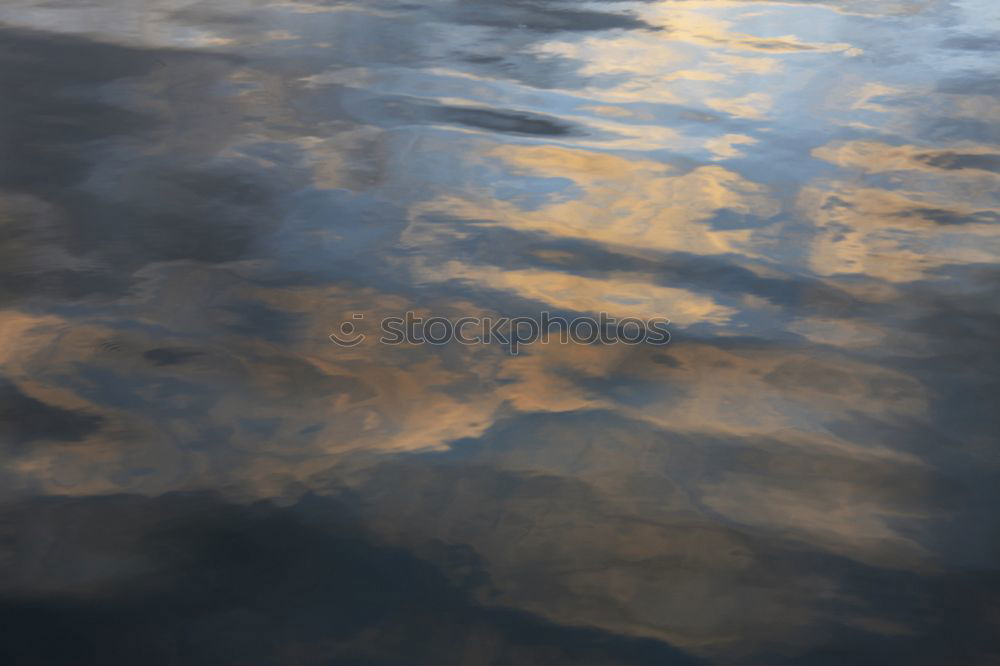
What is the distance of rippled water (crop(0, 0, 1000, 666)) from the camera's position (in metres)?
0.69

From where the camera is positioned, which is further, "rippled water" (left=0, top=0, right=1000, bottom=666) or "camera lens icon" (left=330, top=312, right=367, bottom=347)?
"camera lens icon" (left=330, top=312, right=367, bottom=347)

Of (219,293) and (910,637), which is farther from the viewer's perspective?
(219,293)

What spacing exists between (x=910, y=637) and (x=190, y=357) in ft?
2.20

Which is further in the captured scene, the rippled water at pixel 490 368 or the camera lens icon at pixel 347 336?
the camera lens icon at pixel 347 336

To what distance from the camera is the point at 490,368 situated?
97 centimetres

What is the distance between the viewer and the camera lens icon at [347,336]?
3.30ft

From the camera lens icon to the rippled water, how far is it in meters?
0.01

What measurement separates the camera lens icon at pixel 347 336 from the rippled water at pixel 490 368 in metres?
0.01

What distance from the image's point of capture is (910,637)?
68 centimetres

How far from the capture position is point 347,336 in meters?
1.02

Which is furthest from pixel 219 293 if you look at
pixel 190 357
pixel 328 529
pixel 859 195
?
pixel 859 195

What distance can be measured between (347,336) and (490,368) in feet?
0.51

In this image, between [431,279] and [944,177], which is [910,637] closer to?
[431,279]

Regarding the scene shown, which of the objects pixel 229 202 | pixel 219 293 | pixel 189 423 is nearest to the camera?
pixel 189 423
